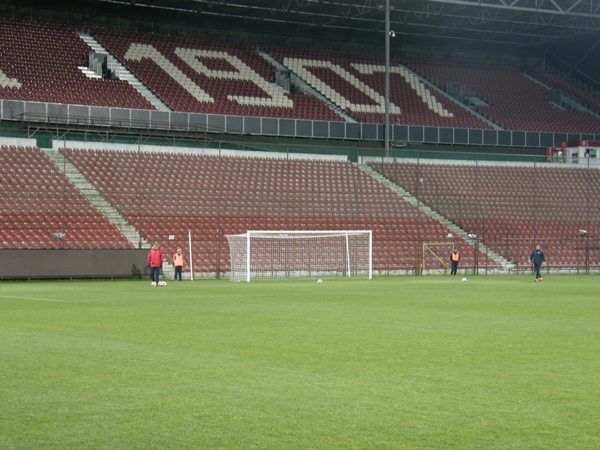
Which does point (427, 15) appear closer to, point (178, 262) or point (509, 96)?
point (509, 96)

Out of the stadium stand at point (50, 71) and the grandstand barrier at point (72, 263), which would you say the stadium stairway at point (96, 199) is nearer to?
the grandstand barrier at point (72, 263)

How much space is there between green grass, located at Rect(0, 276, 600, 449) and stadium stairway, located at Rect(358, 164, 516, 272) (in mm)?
28150

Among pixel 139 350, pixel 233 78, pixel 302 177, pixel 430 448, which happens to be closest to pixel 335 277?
pixel 302 177

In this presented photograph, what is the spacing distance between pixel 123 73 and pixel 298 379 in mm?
51336

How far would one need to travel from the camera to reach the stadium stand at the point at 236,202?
144 feet

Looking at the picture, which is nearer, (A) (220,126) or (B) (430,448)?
(B) (430,448)

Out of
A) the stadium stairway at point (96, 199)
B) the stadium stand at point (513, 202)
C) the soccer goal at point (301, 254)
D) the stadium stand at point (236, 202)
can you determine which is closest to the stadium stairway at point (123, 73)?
the stadium stand at point (236, 202)

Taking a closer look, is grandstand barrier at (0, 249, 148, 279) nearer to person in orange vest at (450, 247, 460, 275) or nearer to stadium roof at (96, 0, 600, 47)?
person in orange vest at (450, 247, 460, 275)

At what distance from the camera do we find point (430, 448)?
285 inches

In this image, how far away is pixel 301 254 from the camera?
A: 43.2 meters

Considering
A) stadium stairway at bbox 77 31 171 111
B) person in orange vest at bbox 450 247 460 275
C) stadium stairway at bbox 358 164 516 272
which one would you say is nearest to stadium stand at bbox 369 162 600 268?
stadium stairway at bbox 358 164 516 272

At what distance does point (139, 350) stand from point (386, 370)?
3.50 m

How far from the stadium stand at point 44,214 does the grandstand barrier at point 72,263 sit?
150cm

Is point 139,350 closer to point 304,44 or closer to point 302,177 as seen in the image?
point 302,177
